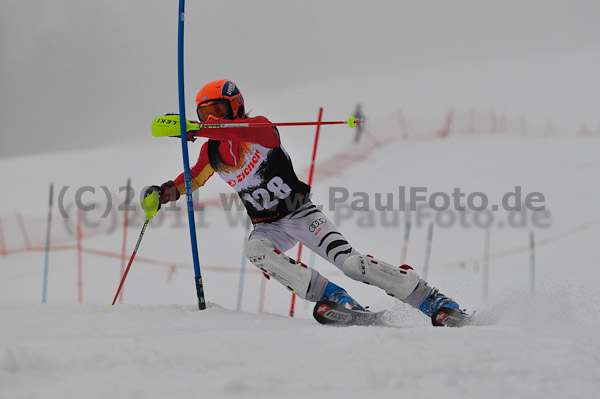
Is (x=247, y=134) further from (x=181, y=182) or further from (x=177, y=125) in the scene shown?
(x=181, y=182)

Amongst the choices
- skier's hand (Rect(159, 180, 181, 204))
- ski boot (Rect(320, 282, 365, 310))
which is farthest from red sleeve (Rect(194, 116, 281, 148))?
ski boot (Rect(320, 282, 365, 310))

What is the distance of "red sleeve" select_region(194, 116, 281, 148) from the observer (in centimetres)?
343

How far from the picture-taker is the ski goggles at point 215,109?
12.1 feet

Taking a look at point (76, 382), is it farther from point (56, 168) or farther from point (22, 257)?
point (56, 168)

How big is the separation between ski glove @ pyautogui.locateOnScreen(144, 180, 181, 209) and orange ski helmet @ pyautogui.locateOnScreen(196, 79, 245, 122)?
20.4 inches

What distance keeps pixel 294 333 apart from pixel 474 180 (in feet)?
34.2

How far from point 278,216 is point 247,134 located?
0.59m

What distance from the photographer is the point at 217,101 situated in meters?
3.68

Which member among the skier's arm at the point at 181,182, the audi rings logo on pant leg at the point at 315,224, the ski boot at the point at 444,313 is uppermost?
the skier's arm at the point at 181,182

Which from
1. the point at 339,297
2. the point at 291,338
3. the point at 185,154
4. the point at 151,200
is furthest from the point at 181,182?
the point at 291,338

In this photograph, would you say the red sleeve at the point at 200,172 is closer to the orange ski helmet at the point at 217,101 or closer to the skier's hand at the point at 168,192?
Result: the skier's hand at the point at 168,192

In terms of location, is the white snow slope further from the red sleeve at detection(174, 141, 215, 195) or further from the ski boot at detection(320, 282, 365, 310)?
the red sleeve at detection(174, 141, 215, 195)

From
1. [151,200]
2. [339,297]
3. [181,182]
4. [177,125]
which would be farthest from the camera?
[181,182]

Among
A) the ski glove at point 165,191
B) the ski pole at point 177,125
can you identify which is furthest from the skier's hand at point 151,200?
the ski pole at point 177,125
